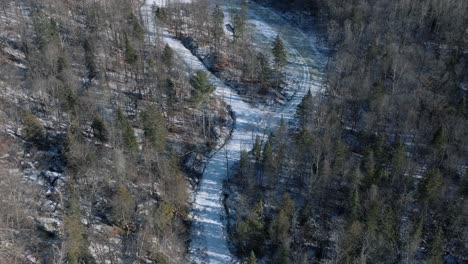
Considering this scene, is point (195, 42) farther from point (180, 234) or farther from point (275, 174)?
point (180, 234)

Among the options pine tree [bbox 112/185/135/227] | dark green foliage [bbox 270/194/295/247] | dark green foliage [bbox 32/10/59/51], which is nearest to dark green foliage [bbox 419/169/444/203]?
dark green foliage [bbox 270/194/295/247]

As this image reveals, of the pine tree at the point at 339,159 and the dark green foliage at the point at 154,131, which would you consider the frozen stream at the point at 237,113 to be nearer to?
the dark green foliage at the point at 154,131

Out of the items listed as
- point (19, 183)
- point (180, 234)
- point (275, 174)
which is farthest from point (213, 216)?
point (19, 183)

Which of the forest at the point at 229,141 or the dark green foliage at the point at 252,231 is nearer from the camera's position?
the dark green foliage at the point at 252,231

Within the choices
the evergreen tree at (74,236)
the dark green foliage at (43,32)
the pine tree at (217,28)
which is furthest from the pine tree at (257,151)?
the dark green foliage at (43,32)

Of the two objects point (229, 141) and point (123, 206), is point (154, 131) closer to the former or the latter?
point (123, 206)

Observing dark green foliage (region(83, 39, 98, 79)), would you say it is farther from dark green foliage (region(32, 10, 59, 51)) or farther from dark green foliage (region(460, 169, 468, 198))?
dark green foliage (region(460, 169, 468, 198))
